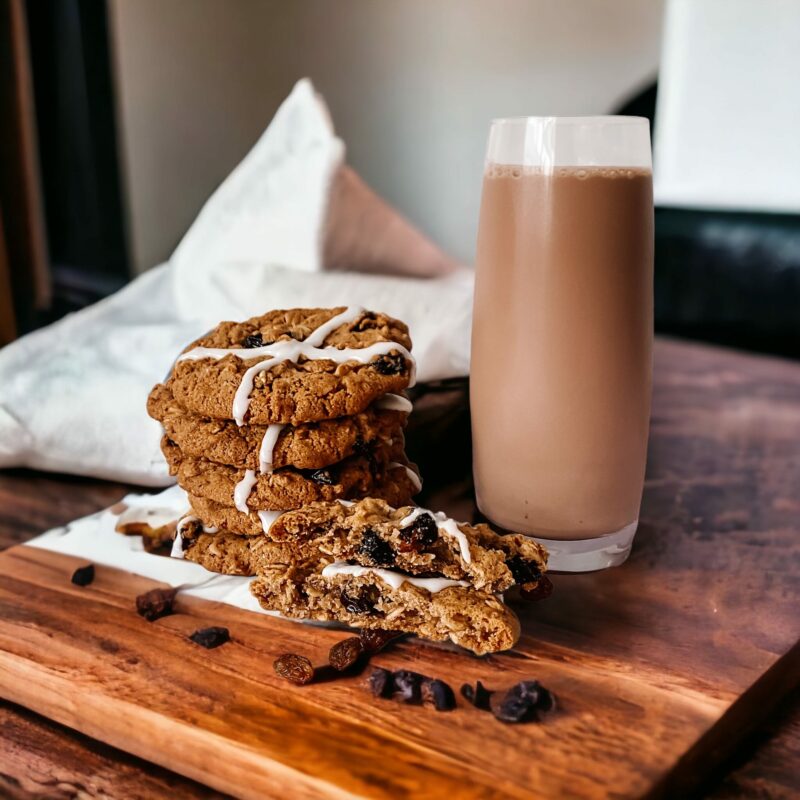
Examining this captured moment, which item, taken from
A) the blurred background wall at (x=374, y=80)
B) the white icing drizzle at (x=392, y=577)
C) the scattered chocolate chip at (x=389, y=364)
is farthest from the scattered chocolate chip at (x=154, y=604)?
the blurred background wall at (x=374, y=80)

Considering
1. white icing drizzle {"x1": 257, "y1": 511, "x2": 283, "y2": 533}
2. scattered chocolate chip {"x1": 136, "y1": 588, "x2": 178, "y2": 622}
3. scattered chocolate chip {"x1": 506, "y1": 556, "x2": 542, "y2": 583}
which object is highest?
white icing drizzle {"x1": 257, "y1": 511, "x2": 283, "y2": 533}

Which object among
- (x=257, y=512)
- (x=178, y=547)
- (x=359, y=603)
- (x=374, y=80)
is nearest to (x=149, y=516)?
(x=178, y=547)

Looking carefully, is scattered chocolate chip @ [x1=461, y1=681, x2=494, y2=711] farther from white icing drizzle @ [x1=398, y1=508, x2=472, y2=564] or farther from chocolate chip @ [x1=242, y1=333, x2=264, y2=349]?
chocolate chip @ [x1=242, y1=333, x2=264, y2=349]

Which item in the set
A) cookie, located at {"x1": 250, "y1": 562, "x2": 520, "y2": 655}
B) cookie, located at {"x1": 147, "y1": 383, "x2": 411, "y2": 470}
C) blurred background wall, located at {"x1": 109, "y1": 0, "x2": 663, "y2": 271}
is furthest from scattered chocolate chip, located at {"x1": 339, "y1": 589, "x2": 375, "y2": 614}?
blurred background wall, located at {"x1": 109, "y1": 0, "x2": 663, "y2": 271}

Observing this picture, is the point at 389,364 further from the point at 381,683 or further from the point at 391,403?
the point at 381,683

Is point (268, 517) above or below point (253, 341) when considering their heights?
below

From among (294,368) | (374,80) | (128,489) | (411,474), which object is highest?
(374,80)

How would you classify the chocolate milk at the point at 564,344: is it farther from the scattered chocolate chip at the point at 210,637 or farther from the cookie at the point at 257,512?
the scattered chocolate chip at the point at 210,637
